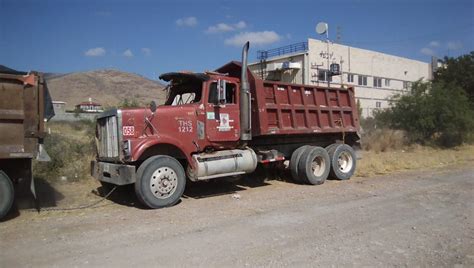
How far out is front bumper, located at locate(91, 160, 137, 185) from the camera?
8.68 meters

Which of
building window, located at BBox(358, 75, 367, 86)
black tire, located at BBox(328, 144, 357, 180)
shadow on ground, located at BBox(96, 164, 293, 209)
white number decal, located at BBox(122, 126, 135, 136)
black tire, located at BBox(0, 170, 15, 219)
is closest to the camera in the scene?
black tire, located at BBox(0, 170, 15, 219)

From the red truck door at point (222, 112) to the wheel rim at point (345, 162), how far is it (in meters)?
3.90

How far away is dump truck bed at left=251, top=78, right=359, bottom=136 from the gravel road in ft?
6.23

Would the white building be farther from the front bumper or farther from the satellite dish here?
the front bumper

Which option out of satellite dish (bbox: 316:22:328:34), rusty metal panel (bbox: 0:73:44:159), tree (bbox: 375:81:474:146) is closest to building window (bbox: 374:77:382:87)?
tree (bbox: 375:81:474:146)

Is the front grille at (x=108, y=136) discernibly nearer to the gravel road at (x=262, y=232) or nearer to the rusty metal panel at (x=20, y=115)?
the gravel road at (x=262, y=232)

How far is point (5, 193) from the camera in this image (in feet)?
24.8

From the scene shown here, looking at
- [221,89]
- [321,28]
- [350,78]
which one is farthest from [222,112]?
[350,78]

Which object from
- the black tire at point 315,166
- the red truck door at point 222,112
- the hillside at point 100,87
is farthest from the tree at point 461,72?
the hillside at point 100,87

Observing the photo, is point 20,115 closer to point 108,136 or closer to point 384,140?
point 108,136

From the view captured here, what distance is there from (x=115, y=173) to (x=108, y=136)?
847mm

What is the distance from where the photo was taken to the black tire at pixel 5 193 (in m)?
7.54

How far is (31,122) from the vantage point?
787 cm

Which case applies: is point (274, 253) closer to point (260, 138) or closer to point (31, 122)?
point (31, 122)
